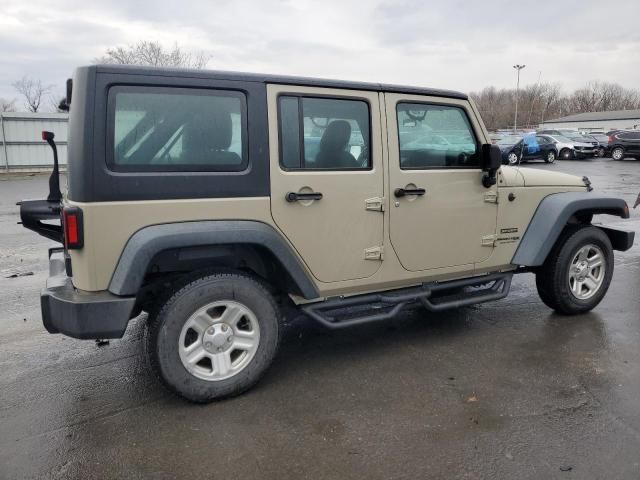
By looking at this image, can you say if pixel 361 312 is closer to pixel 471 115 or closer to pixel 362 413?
pixel 362 413

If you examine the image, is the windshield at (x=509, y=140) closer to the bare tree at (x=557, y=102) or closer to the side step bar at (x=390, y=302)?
the side step bar at (x=390, y=302)

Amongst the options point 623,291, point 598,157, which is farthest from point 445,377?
point 598,157

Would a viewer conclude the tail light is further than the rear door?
No

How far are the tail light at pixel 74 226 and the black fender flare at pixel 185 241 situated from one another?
0.24 m

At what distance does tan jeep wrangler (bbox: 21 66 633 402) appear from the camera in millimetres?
2912

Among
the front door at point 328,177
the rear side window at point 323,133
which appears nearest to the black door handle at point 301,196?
the front door at point 328,177

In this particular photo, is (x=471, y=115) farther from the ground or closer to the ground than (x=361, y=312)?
farther from the ground

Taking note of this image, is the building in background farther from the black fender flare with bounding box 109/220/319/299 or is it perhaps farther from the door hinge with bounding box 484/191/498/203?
the black fender flare with bounding box 109/220/319/299

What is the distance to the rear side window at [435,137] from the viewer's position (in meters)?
3.84

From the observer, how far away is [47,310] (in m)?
3.04

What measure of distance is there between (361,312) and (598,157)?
3290 centimetres

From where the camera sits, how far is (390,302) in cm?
383

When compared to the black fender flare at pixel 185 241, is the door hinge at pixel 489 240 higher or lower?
lower

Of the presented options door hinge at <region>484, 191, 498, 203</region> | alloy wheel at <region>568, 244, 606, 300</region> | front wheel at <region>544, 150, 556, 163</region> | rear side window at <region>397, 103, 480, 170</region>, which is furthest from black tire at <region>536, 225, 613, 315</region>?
front wheel at <region>544, 150, 556, 163</region>
